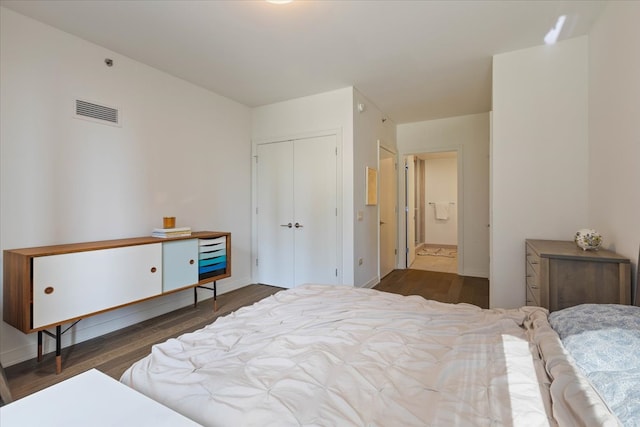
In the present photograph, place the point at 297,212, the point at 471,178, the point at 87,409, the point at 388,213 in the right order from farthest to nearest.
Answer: the point at 388,213
the point at 471,178
the point at 297,212
the point at 87,409

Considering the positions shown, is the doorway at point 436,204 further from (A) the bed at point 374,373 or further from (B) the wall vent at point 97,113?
(B) the wall vent at point 97,113

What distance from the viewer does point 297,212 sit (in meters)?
4.02

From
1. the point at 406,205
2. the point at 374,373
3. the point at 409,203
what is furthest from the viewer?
the point at 409,203

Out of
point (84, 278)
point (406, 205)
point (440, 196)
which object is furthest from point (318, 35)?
point (440, 196)

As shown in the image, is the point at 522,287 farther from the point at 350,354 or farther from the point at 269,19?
the point at 269,19

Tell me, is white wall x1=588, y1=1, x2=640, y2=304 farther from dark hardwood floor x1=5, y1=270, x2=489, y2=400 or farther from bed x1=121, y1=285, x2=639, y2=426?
dark hardwood floor x1=5, y1=270, x2=489, y2=400

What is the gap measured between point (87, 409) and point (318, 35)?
2.73m

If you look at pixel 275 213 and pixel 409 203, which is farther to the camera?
pixel 409 203

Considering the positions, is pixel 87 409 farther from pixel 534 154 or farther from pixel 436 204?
pixel 436 204

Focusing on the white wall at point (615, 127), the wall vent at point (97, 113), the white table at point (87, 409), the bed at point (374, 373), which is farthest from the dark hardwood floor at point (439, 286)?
the wall vent at point (97, 113)

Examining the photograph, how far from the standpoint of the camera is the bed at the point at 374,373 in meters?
0.82

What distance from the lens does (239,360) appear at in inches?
43.8

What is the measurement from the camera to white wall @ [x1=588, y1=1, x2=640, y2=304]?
178 centimetres

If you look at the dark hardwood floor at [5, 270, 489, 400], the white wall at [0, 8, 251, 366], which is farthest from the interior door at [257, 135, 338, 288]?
the white wall at [0, 8, 251, 366]
